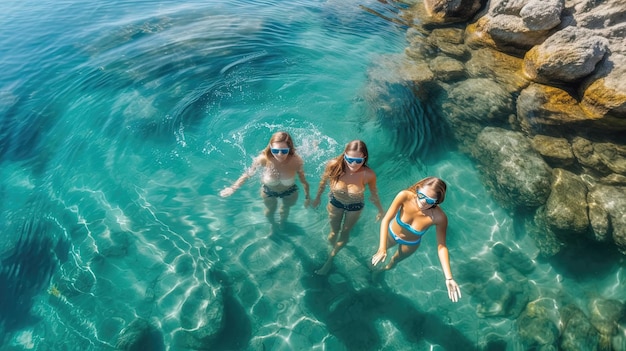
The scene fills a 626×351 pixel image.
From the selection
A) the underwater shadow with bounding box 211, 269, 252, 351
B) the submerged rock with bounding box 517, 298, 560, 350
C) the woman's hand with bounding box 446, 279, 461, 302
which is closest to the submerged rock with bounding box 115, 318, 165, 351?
the underwater shadow with bounding box 211, 269, 252, 351

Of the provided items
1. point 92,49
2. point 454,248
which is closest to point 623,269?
point 454,248

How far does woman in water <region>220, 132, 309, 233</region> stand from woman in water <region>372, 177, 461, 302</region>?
5.15ft

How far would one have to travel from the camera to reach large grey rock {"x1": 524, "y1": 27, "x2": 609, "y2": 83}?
25.8 ft

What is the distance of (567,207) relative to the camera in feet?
21.3

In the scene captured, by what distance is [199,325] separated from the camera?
5.46m

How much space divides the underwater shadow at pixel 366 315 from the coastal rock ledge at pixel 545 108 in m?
2.86

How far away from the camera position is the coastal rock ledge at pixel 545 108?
21.9 feet

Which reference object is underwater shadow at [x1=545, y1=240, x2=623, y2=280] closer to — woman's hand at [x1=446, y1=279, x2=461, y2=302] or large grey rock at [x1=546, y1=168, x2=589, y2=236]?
large grey rock at [x1=546, y1=168, x2=589, y2=236]

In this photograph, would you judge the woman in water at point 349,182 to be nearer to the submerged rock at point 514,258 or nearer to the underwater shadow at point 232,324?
the underwater shadow at point 232,324

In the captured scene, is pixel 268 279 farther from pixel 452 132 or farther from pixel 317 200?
pixel 452 132

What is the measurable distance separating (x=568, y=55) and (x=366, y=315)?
7.85 m

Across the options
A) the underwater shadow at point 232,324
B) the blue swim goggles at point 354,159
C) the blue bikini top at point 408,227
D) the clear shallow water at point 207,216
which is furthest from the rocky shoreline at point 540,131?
the underwater shadow at point 232,324

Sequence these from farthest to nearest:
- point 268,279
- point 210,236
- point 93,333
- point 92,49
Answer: point 92,49, point 210,236, point 268,279, point 93,333

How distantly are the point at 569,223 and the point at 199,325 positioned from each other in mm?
6966
